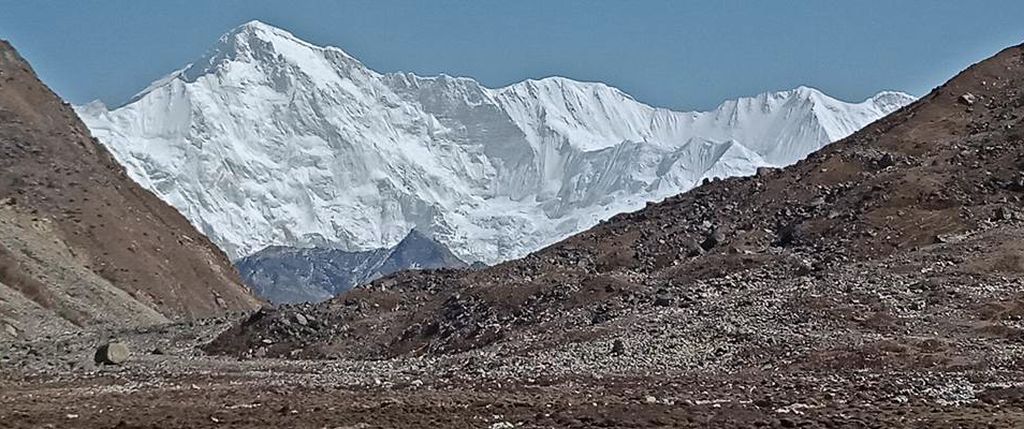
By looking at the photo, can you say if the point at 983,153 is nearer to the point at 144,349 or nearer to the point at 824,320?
the point at 824,320

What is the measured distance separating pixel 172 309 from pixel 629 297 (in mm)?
56755

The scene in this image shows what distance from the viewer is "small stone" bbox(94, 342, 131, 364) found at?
5383 centimetres

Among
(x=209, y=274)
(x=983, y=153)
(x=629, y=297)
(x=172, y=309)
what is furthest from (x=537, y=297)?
(x=209, y=274)

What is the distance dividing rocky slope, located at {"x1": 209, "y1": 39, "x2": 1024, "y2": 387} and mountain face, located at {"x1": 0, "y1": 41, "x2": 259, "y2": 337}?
21.2 m

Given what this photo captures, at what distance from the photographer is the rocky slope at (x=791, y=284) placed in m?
42.8

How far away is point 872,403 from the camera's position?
30.3 metres

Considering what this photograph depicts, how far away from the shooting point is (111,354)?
5400 centimetres

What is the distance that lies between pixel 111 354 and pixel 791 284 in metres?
26.3

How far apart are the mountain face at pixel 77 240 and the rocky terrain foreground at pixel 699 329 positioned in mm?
10323

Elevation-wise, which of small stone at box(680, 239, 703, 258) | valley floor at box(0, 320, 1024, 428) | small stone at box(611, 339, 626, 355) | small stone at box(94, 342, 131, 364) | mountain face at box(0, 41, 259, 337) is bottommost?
valley floor at box(0, 320, 1024, 428)

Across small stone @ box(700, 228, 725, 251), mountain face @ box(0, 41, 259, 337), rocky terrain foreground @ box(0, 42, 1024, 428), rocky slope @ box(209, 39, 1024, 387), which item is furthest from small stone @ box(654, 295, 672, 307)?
mountain face @ box(0, 41, 259, 337)

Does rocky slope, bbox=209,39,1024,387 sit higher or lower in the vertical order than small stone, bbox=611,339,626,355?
higher

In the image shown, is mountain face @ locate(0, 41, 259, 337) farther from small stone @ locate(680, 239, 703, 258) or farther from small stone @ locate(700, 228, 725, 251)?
small stone @ locate(700, 228, 725, 251)

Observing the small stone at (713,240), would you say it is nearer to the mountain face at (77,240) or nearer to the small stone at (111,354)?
the small stone at (111,354)
